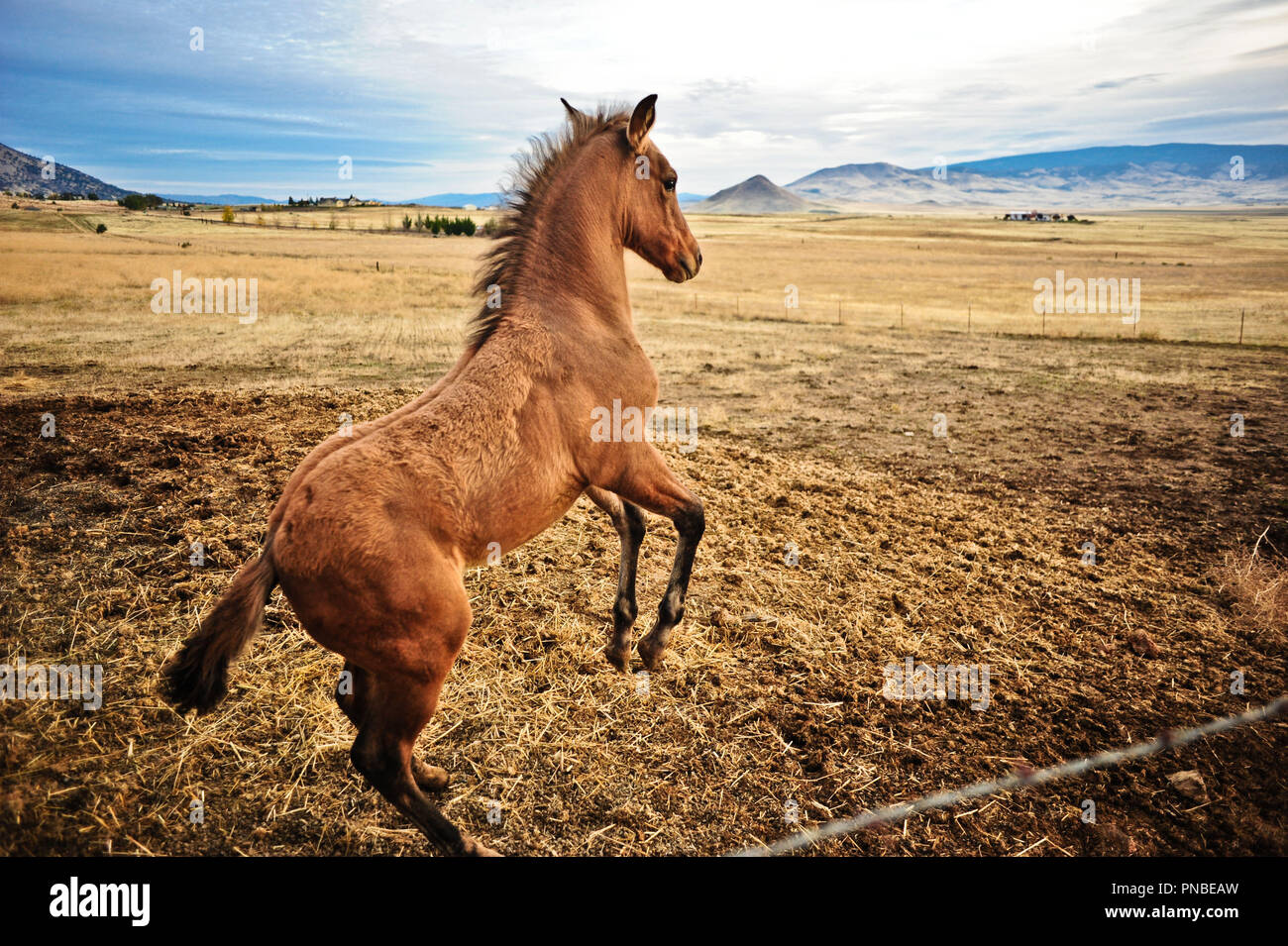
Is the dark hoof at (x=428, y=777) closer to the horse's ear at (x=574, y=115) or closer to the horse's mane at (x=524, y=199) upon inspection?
the horse's mane at (x=524, y=199)

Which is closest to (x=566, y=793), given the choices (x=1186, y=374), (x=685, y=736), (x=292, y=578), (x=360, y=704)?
(x=685, y=736)

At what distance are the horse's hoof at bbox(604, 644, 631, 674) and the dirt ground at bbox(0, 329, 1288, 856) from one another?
8 cm

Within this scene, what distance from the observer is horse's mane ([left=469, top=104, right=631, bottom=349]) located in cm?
389

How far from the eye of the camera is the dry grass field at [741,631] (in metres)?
3.67

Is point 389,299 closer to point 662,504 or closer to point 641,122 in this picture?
point 641,122

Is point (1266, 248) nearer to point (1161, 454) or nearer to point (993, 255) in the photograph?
point (993, 255)

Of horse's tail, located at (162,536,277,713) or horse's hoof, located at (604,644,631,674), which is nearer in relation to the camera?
horse's tail, located at (162,536,277,713)

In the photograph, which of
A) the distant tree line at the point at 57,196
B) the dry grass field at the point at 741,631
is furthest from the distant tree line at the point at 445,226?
the dry grass field at the point at 741,631

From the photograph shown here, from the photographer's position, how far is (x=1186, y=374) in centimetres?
1559

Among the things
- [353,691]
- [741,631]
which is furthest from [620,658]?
[353,691]

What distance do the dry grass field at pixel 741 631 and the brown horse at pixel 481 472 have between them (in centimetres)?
69

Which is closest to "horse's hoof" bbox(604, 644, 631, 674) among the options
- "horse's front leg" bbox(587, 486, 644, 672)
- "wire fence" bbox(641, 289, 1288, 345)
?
"horse's front leg" bbox(587, 486, 644, 672)

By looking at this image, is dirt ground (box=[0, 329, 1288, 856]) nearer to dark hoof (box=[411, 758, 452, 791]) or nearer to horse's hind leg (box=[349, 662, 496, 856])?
dark hoof (box=[411, 758, 452, 791])

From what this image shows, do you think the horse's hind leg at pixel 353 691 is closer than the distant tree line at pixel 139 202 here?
Yes
